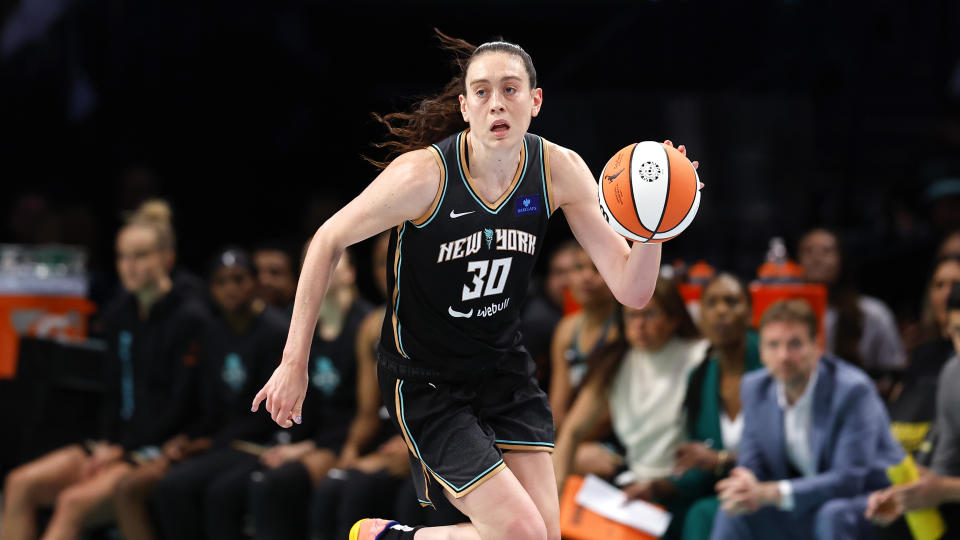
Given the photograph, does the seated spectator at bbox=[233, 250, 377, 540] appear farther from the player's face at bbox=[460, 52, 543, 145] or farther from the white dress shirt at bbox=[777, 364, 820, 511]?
the player's face at bbox=[460, 52, 543, 145]

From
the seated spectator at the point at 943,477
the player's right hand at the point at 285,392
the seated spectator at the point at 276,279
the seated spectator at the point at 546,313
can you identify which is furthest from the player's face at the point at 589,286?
the player's right hand at the point at 285,392

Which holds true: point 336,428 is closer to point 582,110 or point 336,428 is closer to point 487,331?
point 487,331

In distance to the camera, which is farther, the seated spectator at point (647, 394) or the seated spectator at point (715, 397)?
the seated spectator at point (647, 394)

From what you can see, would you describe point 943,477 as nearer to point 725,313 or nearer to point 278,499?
point 725,313

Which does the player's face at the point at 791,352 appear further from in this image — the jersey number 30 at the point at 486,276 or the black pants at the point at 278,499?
the black pants at the point at 278,499

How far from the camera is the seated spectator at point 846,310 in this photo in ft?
20.7

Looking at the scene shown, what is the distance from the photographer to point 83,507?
613 cm

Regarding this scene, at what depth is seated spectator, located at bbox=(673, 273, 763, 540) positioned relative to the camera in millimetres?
5008

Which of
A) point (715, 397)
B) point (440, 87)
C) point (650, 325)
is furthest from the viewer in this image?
point (440, 87)

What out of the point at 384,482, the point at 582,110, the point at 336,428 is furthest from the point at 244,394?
the point at 582,110

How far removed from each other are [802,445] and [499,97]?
7.20 ft

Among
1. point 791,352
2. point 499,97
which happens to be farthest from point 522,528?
point 791,352

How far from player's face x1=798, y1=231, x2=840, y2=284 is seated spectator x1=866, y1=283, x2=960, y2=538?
162 cm

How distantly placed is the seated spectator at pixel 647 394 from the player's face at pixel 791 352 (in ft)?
1.49
